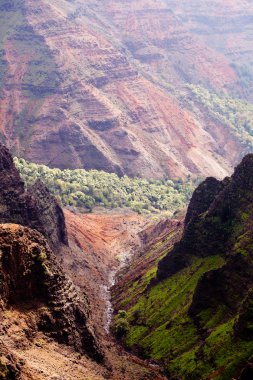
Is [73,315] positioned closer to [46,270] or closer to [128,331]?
[46,270]

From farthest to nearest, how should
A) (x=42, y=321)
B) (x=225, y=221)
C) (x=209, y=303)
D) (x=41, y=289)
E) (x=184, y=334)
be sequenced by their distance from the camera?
(x=225, y=221) → (x=184, y=334) → (x=209, y=303) → (x=41, y=289) → (x=42, y=321)

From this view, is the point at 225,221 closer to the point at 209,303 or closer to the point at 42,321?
the point at 209,303

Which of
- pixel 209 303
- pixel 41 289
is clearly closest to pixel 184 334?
pixel 209 303

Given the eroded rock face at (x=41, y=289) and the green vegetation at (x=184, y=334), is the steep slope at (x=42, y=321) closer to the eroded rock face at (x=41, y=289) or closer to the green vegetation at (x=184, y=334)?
the eroded rock face at (x=41, y=289)

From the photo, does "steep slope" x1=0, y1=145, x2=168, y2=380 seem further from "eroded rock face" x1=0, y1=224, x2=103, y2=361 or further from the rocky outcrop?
the rocky outcrop

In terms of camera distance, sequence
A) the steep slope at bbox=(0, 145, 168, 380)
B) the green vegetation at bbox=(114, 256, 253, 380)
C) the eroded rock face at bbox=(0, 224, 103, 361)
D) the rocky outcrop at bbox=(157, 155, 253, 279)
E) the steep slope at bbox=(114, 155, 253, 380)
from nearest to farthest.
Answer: the steep slope at bbox=(0, 145, 168, 380), the eroded rock face at bbox=(0, 224, 103, 361), the green vegetation at bbox=(114, 256, 253, 380), the steep slope at bbox=(114, 155, 253, 380), the rocky outcrop at bbox=(157, 155, 253, 279)

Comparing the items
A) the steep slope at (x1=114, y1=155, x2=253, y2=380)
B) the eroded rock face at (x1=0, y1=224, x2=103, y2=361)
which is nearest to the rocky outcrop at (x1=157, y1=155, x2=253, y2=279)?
the steep slope at (x1=114, y1=155, x2=253, y2=380)

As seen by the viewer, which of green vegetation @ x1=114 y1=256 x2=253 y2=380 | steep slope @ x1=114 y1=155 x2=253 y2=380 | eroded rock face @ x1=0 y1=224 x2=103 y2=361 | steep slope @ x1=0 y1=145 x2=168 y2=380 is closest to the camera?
steep slope @ x1=0 y1=145 x2=168 y2=380
